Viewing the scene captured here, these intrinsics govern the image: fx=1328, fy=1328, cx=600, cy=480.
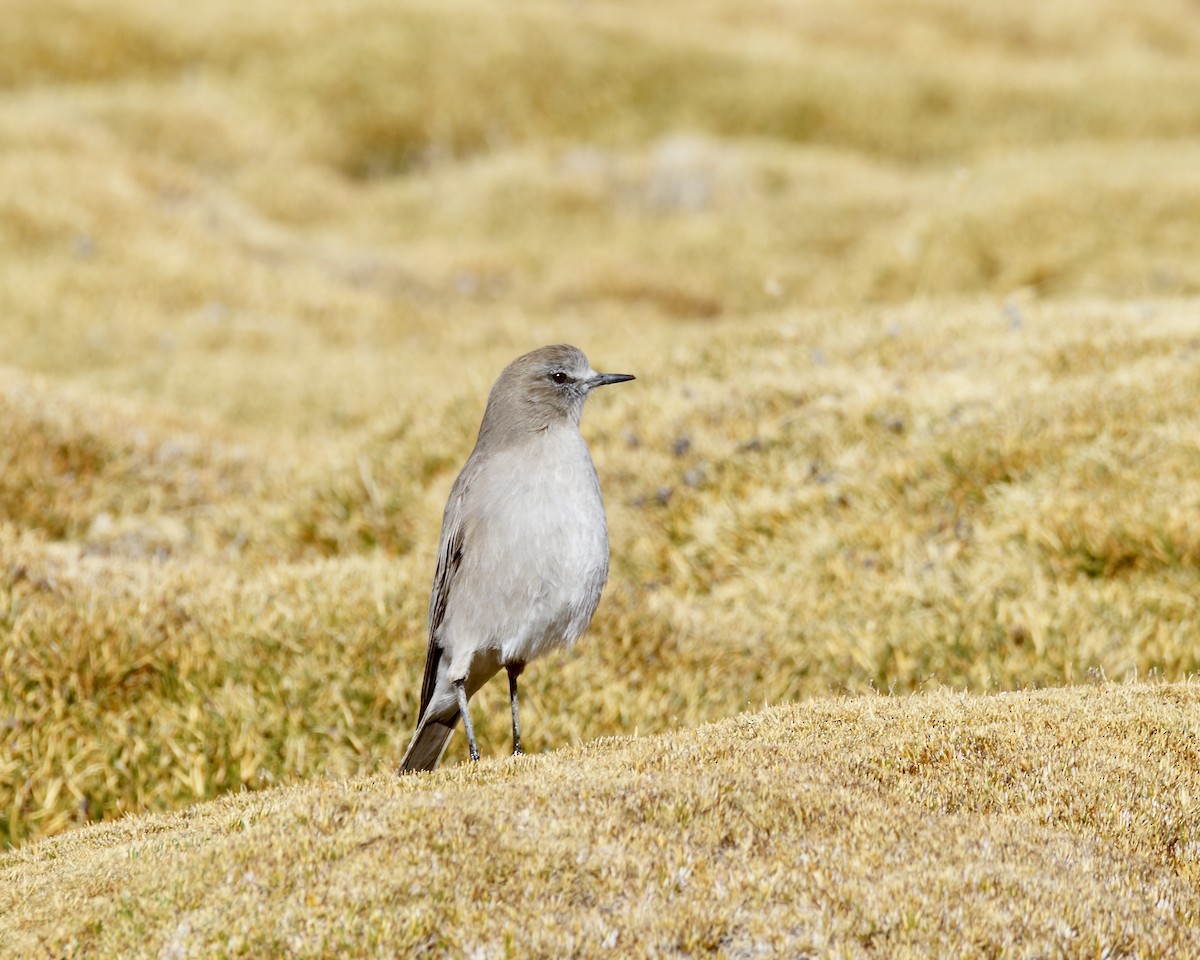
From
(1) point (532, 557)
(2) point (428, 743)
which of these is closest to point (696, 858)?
(1) point (532, 557)

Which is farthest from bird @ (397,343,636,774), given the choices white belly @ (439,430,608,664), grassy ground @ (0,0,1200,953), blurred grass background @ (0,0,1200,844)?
blurred grass background @ (0,0,1200,844)

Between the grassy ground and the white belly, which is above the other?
the white belly

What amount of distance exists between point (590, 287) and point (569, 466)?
14.1 metres

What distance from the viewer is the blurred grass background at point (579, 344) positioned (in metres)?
7.45

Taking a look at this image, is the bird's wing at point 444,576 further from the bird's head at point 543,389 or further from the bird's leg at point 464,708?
the bird's head at point 543,389

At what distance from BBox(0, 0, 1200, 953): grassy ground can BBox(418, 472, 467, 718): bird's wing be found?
621 mm

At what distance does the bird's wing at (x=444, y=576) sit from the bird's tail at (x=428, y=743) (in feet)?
0.32

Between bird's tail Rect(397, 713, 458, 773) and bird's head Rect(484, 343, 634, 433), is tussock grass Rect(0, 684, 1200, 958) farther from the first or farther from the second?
bird's head Rect(484, 343, 634, 433)

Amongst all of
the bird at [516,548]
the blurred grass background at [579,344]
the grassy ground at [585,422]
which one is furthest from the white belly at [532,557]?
the blurred grass background at [579,344]

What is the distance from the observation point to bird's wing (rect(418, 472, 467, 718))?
21.0 feet

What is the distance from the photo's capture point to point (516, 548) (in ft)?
19.6

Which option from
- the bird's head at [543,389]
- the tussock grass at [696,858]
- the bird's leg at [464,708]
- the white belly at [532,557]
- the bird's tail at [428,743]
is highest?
the bird's head at [543,389]

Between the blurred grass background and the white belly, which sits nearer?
the white belly

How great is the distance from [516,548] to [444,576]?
2.14ft
